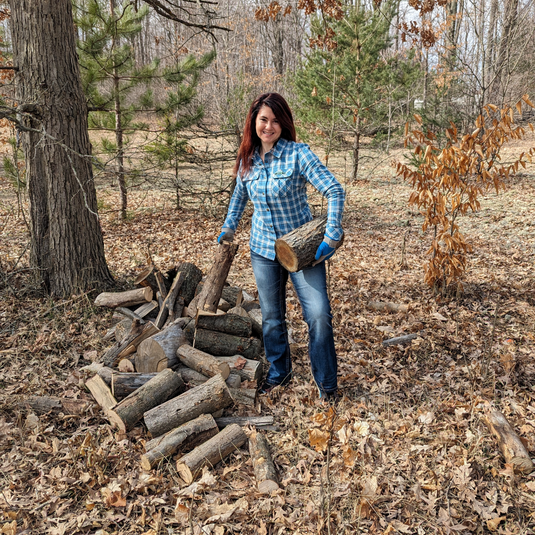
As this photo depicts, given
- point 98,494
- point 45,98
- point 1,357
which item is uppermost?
point 45,98

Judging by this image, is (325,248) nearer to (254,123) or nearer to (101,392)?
(254,123)

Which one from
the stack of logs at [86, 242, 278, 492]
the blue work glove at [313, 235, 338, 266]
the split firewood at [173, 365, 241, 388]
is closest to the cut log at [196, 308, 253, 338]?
the stack of logs at [86, 242, 278, 492]

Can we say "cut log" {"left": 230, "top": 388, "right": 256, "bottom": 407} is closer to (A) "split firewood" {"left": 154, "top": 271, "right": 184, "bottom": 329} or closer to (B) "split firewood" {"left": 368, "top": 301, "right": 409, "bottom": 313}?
(A) "split firewood" {"left": 154, "top": 271, "right": 184, "bottom": 329}

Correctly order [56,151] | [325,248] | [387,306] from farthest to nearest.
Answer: [387,306]
[56,151]
[325,248]

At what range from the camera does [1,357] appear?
3957 mm

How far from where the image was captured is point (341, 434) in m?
2.85

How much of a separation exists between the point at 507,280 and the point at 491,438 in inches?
125

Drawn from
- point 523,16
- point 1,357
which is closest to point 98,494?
point 1,357

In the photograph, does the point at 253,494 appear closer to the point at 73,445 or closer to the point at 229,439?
the point at 229,439

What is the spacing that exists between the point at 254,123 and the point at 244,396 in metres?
2.04

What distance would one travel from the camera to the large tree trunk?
435 centimetres

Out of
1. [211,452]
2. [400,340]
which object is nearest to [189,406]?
[211,452]

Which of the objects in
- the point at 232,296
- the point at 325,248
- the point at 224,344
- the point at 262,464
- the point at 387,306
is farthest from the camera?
the point at 387,306

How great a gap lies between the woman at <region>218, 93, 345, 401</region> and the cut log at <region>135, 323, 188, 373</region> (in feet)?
2.88
